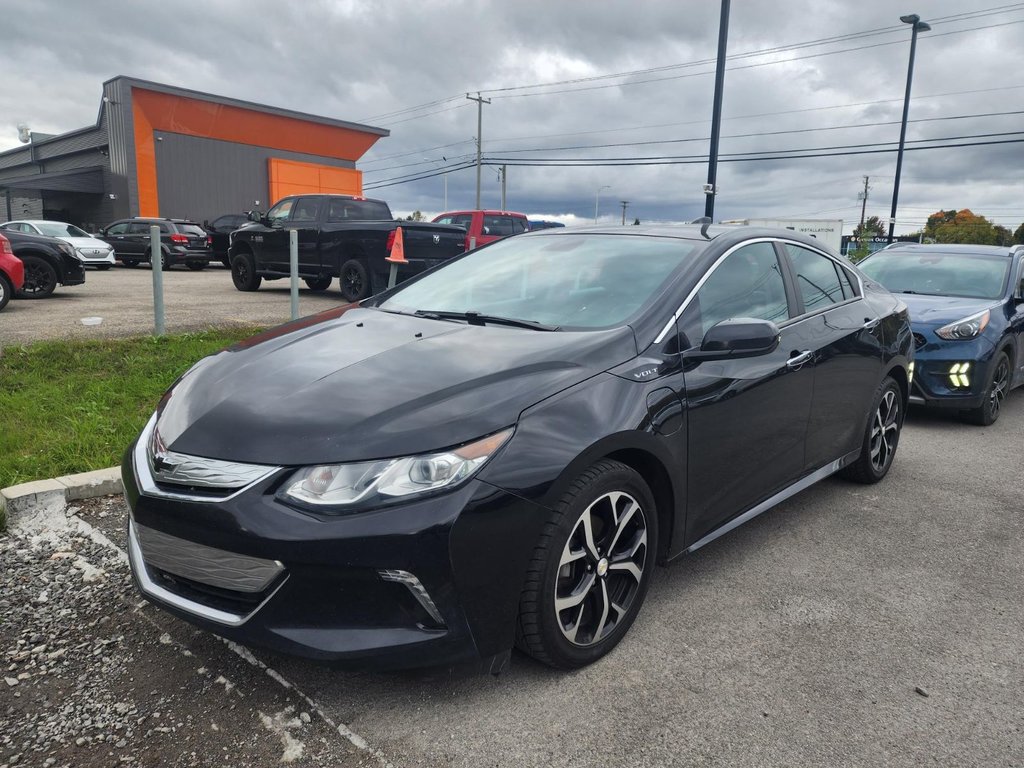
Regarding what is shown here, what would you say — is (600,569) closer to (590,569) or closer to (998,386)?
(590,569)

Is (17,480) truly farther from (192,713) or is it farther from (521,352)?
(521,352)

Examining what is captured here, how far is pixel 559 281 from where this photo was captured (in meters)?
3.48

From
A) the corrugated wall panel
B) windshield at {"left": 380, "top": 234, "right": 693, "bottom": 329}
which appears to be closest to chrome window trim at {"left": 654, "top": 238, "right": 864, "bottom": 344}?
windshield at {"left": 380, "top": 234, "right": 693, "bottom": 329}

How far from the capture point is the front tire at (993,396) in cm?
650

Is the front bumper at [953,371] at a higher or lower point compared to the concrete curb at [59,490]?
higher

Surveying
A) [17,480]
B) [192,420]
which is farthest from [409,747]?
[17,480]

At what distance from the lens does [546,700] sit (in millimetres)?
2477

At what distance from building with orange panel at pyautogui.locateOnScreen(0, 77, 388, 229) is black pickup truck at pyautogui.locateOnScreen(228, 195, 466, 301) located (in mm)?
22025

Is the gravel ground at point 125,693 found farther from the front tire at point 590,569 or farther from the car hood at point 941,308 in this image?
the car hood at point 941,308

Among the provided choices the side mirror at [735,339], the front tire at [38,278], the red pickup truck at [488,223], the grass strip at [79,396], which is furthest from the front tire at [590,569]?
the red pickup truck at [488,223]

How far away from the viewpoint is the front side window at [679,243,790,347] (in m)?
3.14

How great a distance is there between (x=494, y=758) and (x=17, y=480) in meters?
3.22

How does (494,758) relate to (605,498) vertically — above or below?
below

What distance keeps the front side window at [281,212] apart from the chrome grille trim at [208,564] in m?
11.5
